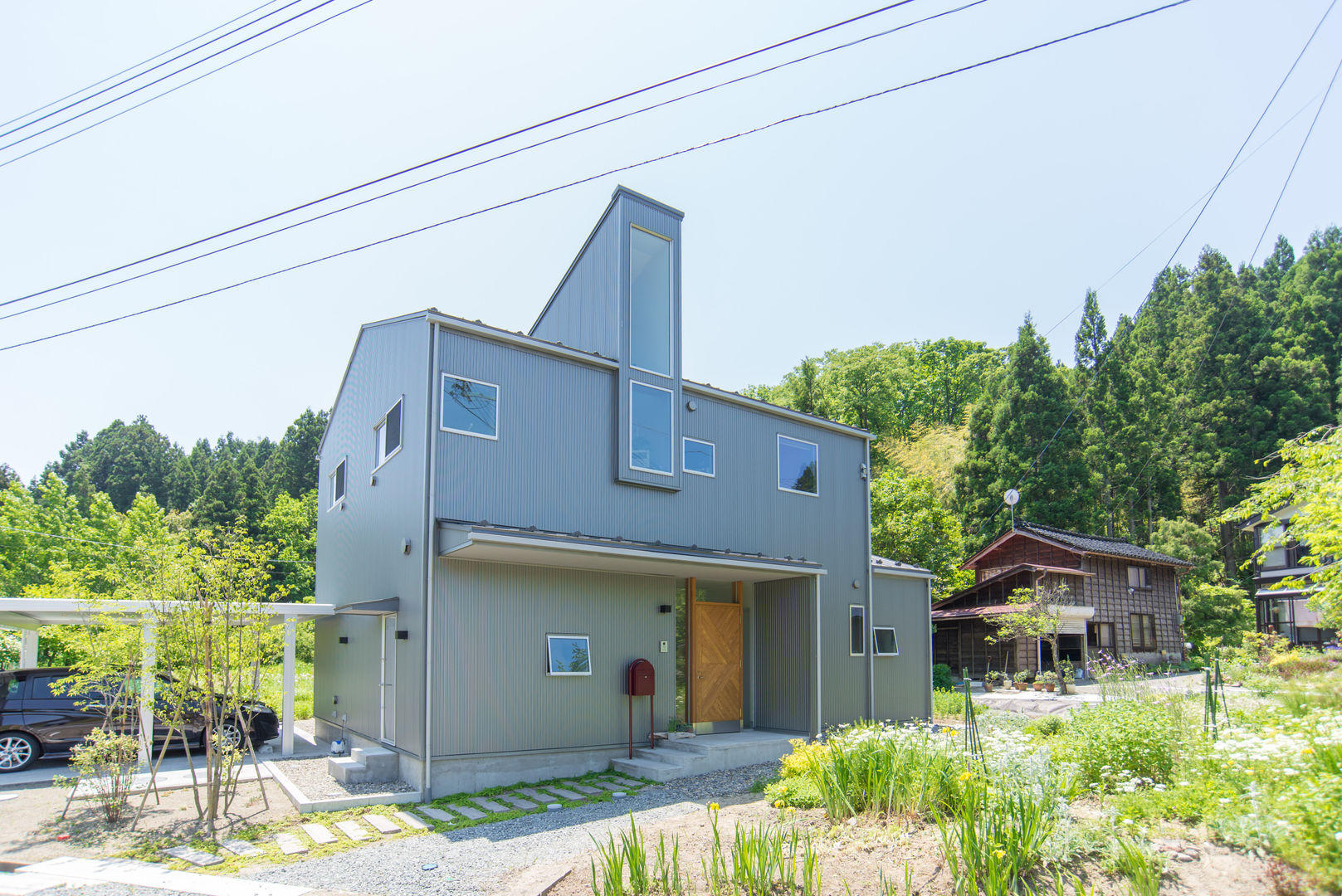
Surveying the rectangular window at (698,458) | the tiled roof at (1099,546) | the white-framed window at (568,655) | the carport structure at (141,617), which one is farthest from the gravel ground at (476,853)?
the tiled roof at (1099,546)

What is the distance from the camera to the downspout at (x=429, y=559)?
9148mm

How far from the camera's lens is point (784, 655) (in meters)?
13.1

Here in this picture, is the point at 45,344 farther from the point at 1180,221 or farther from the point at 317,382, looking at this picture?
the point at 1180,221

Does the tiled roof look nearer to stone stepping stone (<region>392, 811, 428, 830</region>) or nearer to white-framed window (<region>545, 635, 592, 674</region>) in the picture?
white-framed window (<region>545, 635, 592, 674</region>)

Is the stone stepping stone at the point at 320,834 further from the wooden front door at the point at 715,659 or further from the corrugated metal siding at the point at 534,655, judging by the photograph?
the wooden front door at the point at 715,659

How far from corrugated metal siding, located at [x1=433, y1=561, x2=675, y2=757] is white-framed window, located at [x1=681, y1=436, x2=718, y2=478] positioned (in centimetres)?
195

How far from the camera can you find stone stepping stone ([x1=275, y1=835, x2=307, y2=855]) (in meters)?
7.17

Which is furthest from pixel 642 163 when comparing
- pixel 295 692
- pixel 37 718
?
pixel 295 692

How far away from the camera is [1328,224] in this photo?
41938 millimetres

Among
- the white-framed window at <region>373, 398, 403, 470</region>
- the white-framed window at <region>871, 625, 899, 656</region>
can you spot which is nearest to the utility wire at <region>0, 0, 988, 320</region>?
the white-framed window at <region>373, 398, 403, 470</region>

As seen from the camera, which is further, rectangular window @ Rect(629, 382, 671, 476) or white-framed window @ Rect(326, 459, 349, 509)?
white-framed window @ Rect(326, 459, 349, 509)

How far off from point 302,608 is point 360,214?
7059 millimetres

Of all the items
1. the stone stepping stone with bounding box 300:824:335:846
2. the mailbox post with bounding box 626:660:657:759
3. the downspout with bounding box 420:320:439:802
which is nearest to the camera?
the stone stepping stone with bounding box 300:824:335:846

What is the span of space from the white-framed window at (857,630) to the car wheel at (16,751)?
1243 cm
